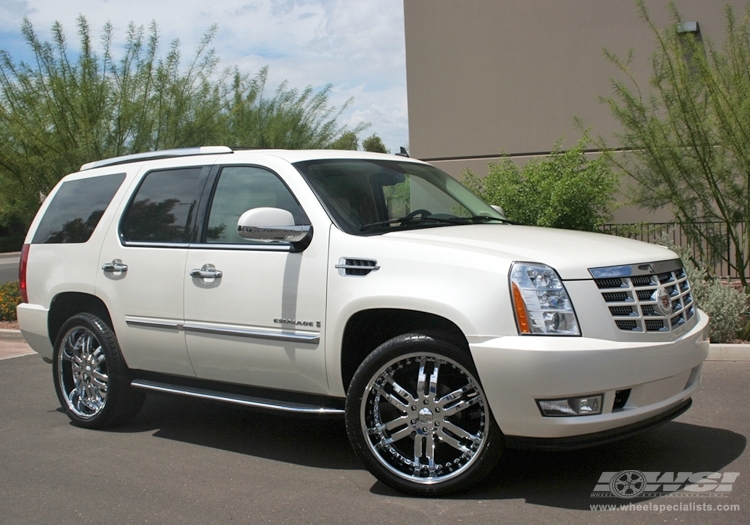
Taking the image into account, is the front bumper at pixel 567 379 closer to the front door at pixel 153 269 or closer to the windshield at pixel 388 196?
the windshield at pixel 388 196

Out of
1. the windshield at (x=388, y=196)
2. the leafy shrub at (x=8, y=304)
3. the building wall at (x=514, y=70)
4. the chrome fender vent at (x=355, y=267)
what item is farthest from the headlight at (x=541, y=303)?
the building wall at (x=514, y=70)

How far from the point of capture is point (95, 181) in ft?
22.2

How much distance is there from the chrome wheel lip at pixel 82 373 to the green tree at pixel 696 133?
22.1 feet

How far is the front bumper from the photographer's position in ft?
13.7

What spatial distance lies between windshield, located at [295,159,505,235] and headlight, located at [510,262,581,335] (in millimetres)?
1100

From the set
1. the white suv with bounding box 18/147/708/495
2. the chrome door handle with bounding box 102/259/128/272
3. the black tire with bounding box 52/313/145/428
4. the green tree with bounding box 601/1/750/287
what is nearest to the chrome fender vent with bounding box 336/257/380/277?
the white suv with bounding box 18/147/708/495

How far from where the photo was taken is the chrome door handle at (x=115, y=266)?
6.07 metres

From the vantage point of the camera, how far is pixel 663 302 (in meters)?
4.57

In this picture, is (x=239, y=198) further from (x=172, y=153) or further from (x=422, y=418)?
(x=422, y=418)

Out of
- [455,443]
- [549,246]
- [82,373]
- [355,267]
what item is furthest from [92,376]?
[549,246]

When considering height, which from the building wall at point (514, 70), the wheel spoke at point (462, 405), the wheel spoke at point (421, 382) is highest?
the building wall at point (514, 70)

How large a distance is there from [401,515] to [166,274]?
2.44m

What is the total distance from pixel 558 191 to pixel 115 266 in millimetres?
7029

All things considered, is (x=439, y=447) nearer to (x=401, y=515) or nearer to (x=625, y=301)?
(x=401, y=515)
